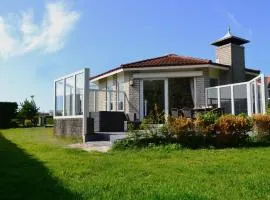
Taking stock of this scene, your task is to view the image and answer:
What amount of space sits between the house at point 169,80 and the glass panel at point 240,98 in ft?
8.41

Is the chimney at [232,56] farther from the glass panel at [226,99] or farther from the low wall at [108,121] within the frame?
the low wall at [108,121]

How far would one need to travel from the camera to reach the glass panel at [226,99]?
56.4 ft

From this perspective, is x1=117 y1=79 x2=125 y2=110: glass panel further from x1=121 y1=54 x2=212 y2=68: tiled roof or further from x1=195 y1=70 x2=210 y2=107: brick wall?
x1=195 y1=70 x2=210 y2=107: brick wall

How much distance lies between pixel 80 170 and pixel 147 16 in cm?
991

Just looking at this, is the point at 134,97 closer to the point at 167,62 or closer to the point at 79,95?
the point at 167,62

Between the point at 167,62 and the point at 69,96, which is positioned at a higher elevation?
the point at 167,62

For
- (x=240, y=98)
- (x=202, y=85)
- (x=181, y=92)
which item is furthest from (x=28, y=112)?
(x=240, y=98)

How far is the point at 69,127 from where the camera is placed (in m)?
17.0

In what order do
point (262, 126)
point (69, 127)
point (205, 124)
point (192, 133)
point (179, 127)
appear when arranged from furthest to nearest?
point (69, 127), point (262, 126), point (205, 124), point (192, 133), point (179, 127)

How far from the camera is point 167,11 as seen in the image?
Result: 631 inches

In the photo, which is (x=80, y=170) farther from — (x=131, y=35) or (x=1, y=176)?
(x=131, y=35)

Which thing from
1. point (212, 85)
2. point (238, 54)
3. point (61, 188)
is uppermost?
point (238, 54)

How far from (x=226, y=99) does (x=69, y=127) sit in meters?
7.04

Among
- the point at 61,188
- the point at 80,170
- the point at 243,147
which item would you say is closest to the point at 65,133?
the point at 243,147
